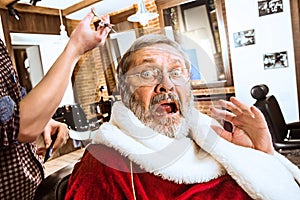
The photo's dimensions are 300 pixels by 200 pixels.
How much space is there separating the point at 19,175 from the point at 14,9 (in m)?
3.90

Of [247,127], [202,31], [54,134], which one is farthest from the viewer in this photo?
[202,31]

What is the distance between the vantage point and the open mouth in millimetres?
912

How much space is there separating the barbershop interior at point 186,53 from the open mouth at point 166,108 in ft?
0.37

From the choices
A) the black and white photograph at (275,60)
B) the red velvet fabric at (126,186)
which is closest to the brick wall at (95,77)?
the red velvet fabric at (126,186)

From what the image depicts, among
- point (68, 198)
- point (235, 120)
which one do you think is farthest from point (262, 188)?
point (68, 198)

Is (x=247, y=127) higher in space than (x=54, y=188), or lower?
higher

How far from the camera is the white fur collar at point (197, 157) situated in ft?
2.83

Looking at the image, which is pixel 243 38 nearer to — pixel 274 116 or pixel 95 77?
pixel 274 116

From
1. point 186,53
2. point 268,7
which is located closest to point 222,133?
point 186,53

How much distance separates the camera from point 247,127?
0.95m

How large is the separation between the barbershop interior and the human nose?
0.39ft

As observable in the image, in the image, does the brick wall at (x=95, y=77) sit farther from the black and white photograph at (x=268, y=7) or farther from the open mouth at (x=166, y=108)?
the black and white photograph at (x=268, y=7)

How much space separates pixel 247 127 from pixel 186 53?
339 millimetres

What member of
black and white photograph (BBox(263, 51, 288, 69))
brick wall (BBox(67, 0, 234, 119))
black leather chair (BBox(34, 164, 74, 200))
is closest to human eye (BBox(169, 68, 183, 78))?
brick wall (BBox(67, 0, 234, 119))
